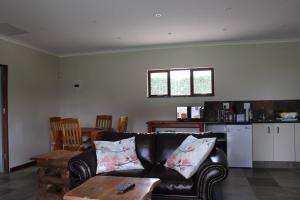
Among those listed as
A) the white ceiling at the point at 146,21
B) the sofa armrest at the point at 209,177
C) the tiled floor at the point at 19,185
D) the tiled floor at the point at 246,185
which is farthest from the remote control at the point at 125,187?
the white ceiling at the point at 146,21

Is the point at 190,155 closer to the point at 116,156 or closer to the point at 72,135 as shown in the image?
the point at 116,156

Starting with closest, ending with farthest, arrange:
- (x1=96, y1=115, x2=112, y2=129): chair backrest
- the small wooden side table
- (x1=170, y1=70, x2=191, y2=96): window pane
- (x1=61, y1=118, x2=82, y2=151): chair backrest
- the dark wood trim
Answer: the small wooden side table < (x1=61, y1=118, x2=82, y2=151): chair backrest < the dark wood trim < (x1=96, y1=115, x2=112, y2=129): chair backrest < (x1=170, y1=70, x2=191, y2=96): window pane

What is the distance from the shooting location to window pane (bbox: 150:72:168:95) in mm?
5980

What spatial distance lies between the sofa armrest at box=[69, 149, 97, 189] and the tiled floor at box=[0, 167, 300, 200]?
3.12 ft

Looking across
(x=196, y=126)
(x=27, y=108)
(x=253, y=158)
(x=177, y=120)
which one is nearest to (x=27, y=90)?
(x=27, y=108)

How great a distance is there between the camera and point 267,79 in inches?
212

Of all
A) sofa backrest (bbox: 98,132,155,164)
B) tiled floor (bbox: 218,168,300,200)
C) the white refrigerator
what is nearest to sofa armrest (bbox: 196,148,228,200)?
tiled floor (bbox: 218,168,300,200)

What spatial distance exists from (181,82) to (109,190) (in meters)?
4.10

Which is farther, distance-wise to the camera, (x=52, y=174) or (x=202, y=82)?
(x=202, y=82)

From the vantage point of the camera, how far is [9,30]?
436 cm

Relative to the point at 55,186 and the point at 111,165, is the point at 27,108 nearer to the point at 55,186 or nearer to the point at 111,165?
the point at 55,186

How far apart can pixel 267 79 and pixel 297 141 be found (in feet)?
4.59

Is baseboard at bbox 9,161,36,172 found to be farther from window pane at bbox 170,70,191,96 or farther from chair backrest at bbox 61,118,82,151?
window pane at bbox 170,70,191,96

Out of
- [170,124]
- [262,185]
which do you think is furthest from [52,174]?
[262,185]
